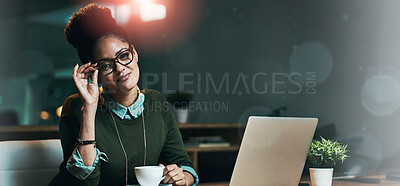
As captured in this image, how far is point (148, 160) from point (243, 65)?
2.50 metres

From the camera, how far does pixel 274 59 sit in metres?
4.25

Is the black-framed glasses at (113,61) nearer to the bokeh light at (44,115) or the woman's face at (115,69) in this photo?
the woman's face at (115,69)

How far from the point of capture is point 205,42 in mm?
4008

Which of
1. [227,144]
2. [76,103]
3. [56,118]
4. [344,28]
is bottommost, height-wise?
[227,144]

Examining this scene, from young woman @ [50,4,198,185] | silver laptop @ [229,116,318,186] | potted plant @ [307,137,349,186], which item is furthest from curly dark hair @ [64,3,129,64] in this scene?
potted plant @ [307,137,349,186]

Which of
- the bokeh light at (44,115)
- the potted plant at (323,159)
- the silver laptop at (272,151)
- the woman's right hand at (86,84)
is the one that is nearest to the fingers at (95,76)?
the woman's right hand at (86,84)

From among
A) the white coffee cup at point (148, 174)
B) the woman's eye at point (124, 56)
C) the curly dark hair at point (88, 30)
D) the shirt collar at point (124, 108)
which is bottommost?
the white coffee cup at point (148, 174)

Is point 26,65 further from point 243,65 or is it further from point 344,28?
point 344,28

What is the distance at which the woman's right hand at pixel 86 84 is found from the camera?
59.6 inches

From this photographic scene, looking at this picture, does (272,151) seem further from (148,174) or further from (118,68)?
(118,68)

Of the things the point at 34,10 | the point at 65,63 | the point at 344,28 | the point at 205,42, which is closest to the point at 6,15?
the point at 34,10

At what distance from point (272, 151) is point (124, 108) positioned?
65cm

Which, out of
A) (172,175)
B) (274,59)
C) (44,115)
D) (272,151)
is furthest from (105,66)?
(274,59)

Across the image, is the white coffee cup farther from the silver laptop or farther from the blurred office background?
the blurred office background
